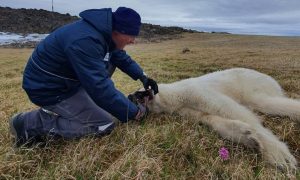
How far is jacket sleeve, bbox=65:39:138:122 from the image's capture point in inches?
160

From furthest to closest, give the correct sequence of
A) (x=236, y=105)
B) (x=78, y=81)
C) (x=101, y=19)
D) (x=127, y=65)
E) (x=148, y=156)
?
(x=127, y=65), (x=236, y=105), (x=78, y=81), (x=101, y=19), (x=148, y=156)

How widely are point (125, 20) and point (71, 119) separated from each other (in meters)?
1.24

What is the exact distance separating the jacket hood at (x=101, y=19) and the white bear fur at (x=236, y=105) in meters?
1.38

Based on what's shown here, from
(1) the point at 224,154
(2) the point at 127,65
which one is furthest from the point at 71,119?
(1) the point at 224,154

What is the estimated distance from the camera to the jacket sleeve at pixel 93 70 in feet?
13.3

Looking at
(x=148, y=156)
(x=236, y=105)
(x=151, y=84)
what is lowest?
(x=148, y=156)

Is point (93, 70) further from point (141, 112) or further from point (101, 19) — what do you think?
point (141, 112)

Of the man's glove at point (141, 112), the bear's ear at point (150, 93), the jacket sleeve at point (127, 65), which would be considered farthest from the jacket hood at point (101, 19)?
the jacket sleeve at point (127, 65)

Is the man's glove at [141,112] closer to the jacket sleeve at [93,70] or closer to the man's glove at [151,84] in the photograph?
the man's glove at [151,84]

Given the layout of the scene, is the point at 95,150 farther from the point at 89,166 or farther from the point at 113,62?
the point at 113,62

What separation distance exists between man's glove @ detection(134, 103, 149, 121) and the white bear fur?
0.87 feet

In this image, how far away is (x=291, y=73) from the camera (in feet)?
34.2

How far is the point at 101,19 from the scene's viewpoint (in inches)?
167

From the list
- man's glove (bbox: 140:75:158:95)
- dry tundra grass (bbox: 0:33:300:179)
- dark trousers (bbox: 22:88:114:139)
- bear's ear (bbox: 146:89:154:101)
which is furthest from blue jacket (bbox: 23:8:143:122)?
man's glove (bbox: 140:75:158:95)
